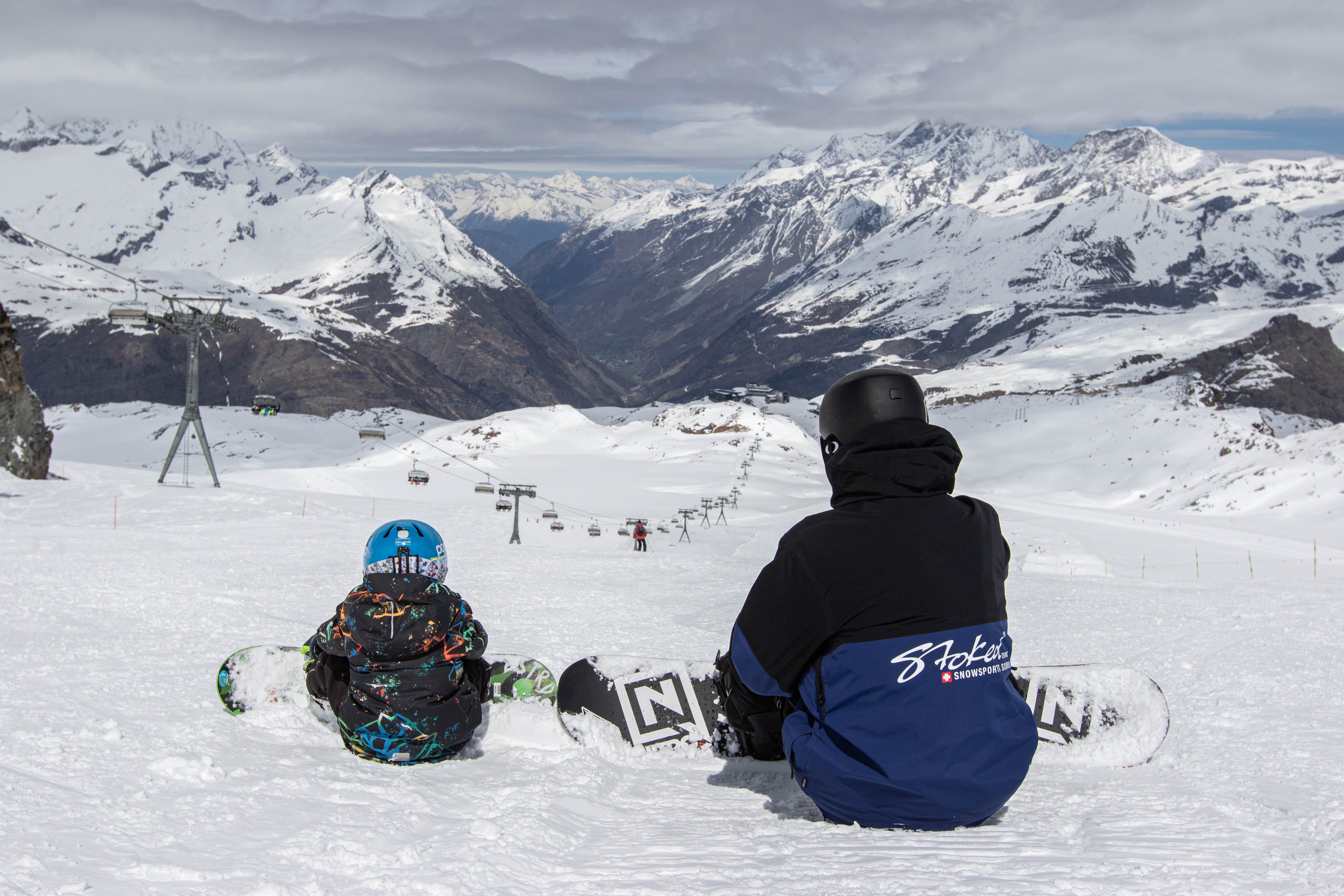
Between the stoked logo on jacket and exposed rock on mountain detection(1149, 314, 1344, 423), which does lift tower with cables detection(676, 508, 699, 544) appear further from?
exposed rock on mountain detection(1149, 314, 1344, 423)

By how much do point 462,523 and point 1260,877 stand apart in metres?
31.6

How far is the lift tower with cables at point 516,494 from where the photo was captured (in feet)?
102

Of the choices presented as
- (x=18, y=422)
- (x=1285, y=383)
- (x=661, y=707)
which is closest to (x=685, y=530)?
(x=18, y=422)

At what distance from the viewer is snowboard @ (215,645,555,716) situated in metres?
5.97

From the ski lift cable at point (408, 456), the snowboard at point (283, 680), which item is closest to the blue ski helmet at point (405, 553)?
the snowboard at point (283, 680)

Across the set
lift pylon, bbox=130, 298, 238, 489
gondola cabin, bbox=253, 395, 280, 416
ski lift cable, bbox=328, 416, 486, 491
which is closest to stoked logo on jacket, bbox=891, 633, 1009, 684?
lift pylon, bbox=130, 298, 238, 489

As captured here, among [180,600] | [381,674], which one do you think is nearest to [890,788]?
[381,674]

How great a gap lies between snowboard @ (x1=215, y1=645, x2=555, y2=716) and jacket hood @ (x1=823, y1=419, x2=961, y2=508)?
2.95m

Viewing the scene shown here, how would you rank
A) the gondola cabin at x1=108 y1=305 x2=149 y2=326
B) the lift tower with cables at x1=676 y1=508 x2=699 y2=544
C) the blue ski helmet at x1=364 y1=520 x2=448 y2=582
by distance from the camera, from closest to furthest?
1. the blue ski helmet at x1=364 y1=520 x2=448 y2=582
2. the gondola cabin at x1=108 y1=305 x2=149 y2=326
3. the lift tower with cables at x1=676 y1=508 x2=699 y2=544

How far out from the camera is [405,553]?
18.0 feet

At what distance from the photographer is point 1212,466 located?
66.5 meters

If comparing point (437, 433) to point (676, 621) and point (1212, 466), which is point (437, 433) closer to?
point (1212, 466)

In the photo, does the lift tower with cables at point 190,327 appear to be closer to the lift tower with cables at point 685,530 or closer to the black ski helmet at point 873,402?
the lift tower with cables at point 685,530

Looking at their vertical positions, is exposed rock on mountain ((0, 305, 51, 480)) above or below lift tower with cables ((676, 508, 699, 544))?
above
